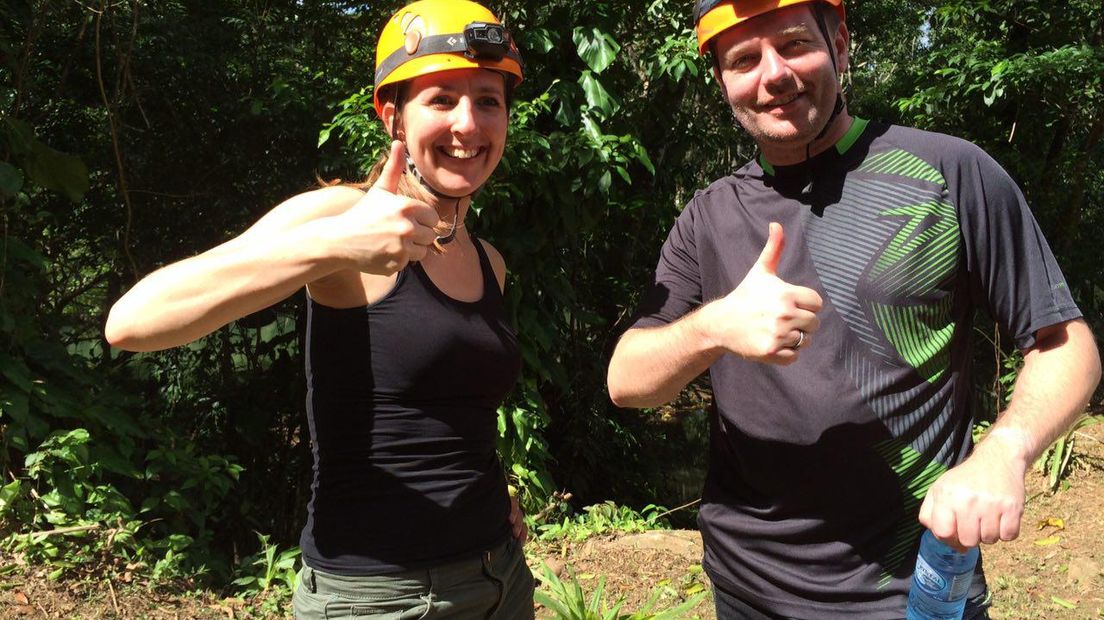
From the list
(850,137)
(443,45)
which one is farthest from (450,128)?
(850,137)

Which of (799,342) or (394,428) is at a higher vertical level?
(799,342)

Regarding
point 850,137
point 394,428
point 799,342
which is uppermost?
point 850,137

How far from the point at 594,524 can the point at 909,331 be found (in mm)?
3884

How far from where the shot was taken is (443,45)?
2.23m

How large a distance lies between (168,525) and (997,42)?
714 cm

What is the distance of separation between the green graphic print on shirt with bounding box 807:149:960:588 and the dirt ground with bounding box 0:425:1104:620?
2.39m

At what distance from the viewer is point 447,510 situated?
208cm

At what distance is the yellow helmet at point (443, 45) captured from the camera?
2.23 m

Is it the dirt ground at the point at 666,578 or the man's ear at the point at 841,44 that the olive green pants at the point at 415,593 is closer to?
the man's ear at the point at 841,44

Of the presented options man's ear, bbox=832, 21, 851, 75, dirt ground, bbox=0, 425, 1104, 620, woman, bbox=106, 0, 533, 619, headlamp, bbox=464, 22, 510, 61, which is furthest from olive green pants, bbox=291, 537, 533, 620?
dirt ground, bbox=0, 425, 1104, 620

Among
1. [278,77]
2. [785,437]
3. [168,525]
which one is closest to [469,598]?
[785,437]

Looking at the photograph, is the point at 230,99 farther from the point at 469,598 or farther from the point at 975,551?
the point at 975,551

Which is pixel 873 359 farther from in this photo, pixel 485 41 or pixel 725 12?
pixel 485 41

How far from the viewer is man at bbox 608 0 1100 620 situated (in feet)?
5.99
